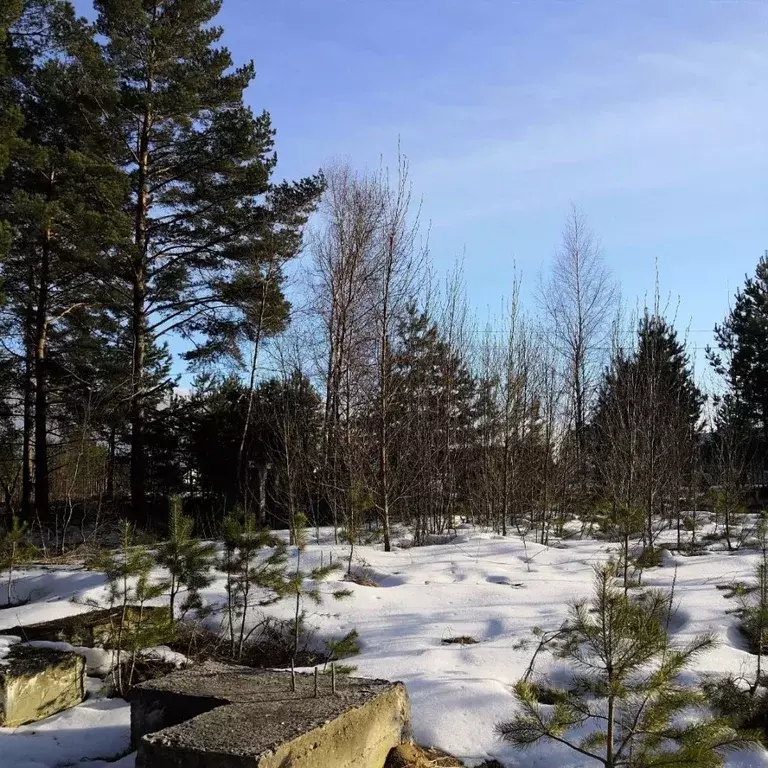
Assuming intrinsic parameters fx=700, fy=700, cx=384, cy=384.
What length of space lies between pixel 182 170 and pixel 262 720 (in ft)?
47.4

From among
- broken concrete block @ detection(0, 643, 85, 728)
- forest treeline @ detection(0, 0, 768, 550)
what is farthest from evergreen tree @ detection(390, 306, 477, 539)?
broken concrete block @ detection(0, 643, 85, 728)

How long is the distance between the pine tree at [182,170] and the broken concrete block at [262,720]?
11.8 meters

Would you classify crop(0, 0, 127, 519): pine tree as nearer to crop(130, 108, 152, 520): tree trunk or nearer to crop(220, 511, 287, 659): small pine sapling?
crop(130, 108, 152, 520): tree trunk

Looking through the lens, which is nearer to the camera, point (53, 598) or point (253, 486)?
point (53, 598)

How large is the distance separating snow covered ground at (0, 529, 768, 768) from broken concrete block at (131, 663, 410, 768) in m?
0.35

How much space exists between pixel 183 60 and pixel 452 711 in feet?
51.1

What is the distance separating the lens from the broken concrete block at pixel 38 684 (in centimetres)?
421

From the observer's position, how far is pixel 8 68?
45.9 feet

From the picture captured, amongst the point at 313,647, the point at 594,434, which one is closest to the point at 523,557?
the point at 313,647

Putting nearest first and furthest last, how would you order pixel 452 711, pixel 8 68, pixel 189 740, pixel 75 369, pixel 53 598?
1. pixel 189 740
2. pixel 452 711
3. pixel 53 598
4. pixel 8 68
5. pixel 75 369

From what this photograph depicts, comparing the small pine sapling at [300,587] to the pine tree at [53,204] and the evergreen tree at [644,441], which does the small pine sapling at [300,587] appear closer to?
the evergreen tree at [644,441]

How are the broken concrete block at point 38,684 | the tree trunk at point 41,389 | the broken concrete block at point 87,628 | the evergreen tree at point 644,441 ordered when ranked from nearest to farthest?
the broken concrete block at point 38,684 < the broken concrete block at point 87,628 < the evergreen tree at point 644,441 < the tree trunk at point 41,389

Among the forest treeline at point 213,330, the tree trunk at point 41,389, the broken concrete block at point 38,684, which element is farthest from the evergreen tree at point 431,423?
the tree trunk at point 41,389

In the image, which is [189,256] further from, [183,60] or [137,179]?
[183,60]
